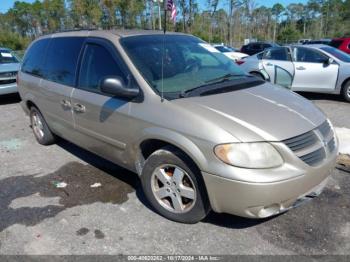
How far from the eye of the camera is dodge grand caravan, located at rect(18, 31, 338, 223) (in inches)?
108

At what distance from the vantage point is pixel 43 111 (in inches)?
207

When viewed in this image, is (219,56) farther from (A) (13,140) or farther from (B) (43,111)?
(A) (13,140)

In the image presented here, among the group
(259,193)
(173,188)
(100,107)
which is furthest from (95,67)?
(259,193)

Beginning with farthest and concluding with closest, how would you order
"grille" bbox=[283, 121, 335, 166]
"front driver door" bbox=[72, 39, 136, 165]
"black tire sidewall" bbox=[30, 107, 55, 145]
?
"black tire sidewall" bbox=[30, 107, 55, 145] < "front driver door" bbox=[72, 39, 136, 165] < "grille" bbox=[283, 121, 335, 166]

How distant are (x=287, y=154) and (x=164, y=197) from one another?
126 cm

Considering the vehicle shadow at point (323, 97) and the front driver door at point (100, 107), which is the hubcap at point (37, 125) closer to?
the front driver door at point (100, 107)

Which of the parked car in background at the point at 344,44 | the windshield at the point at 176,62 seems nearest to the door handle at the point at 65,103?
the windshield at the point at 176,62

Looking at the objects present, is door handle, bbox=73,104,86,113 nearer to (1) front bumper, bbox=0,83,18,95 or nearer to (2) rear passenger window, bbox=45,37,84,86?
(2) rear passenger window, bbox=45,37,84,86

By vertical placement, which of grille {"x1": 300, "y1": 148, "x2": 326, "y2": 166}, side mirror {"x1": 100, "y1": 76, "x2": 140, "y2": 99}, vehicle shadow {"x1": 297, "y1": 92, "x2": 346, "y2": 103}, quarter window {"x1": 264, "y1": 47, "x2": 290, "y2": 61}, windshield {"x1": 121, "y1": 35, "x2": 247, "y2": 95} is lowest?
vehicle shadow {"x1": 297, "y1": 92, "x2": 346, "y2": 103}

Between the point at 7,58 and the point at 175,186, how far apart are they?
9.37m

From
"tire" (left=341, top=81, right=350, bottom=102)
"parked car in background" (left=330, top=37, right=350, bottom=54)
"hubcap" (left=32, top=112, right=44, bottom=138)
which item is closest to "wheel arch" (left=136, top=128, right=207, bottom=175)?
"hubcap" (left=32, top=112, right=44, bottom=138)

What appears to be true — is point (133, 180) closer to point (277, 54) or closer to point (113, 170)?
point (113, 170)

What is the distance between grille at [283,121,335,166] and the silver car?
604cm

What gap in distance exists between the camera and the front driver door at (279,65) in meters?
9.12
